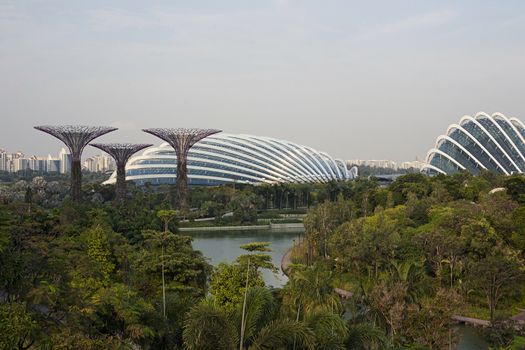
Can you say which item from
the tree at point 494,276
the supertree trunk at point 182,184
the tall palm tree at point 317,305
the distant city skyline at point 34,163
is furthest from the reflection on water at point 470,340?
the distant city skyline at point 34,163

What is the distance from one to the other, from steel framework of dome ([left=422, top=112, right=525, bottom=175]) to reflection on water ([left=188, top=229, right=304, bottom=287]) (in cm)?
2784

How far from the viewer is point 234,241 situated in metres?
45.4

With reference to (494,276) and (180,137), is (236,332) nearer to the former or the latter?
(494,276)

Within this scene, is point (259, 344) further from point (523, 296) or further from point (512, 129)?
point (512, 129)

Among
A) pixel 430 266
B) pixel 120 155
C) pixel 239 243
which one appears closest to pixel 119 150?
pixel 120 155

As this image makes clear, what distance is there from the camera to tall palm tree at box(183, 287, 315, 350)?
365 inches

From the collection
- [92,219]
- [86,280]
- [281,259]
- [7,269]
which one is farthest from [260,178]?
[7,269]

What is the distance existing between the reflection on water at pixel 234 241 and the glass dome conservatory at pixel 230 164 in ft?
108

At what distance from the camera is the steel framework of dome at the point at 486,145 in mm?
68438

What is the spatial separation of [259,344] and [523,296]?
1800 cm

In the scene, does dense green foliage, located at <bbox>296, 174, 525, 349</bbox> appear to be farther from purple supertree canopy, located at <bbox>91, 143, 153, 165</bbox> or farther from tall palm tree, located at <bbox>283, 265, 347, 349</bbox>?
purple supertree canopy, located at <bbox>91, 143, 153, 165</bbox>

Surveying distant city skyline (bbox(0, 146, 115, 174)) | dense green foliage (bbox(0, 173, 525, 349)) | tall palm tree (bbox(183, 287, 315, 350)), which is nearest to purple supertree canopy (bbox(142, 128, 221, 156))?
dense green foliage (bbox(0, 173, 525, 349))

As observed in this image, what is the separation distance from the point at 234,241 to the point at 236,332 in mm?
35869

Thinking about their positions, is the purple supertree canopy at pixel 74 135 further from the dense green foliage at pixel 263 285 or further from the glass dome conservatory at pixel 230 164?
the glass dome conservatory at pixel 230 164
